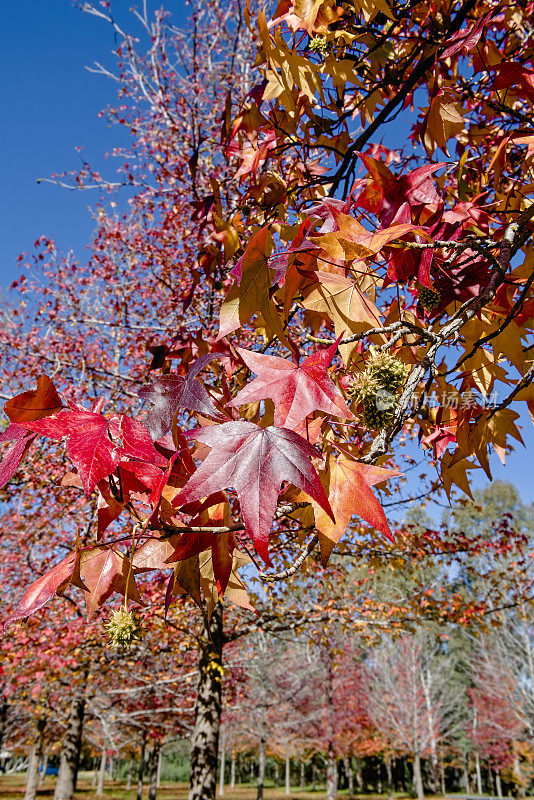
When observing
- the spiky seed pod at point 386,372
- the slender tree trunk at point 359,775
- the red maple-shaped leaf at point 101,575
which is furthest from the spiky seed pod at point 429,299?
the slender tree trunk at point 359,775

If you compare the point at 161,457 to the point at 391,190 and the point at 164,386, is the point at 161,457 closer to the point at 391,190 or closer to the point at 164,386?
the point at 164,386

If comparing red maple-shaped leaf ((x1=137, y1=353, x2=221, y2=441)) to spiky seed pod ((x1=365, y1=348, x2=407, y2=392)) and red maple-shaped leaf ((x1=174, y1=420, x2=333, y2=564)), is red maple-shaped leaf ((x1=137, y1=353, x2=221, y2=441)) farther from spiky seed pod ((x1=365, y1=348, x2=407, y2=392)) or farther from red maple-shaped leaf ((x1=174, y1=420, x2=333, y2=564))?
spiky seed pod ((x1=365, y1=348, x2=407, y2=392))

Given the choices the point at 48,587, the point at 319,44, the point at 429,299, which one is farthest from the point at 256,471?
the point at 319,44

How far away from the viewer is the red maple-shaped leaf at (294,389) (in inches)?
39.7

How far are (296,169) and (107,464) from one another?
8.05 ft

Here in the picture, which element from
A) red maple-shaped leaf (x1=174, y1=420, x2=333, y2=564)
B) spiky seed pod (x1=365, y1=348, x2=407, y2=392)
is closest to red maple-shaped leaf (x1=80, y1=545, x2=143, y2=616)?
red maple-shaped leaf (x1=174, y1=420, x2=333, y2=564)

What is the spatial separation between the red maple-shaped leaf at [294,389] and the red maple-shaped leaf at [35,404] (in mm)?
523

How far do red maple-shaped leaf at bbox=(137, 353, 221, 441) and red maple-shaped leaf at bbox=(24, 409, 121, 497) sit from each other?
0.14 m

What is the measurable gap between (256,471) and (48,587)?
713mm

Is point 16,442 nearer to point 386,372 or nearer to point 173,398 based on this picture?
point 173,398

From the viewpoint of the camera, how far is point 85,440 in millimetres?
1046

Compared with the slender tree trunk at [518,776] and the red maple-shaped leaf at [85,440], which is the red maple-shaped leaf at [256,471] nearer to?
the red maple-shaped leaf at [85,440]

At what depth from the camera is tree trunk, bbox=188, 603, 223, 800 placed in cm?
511

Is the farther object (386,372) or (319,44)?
(319,44)
